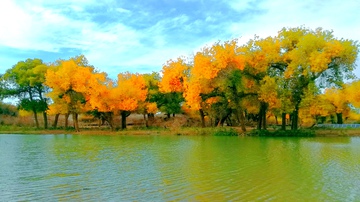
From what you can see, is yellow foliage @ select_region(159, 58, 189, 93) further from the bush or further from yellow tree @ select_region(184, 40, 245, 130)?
the bush

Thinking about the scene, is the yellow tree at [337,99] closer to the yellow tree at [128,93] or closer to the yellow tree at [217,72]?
the yellow tree at [217,72]

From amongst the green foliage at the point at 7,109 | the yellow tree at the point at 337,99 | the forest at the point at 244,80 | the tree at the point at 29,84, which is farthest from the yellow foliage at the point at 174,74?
the green foliage at the point at 7,109

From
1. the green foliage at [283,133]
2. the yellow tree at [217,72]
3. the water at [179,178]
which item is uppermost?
the yellow tree at [217,72]

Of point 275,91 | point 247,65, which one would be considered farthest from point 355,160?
point 247,65

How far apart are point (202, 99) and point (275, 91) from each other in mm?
8749

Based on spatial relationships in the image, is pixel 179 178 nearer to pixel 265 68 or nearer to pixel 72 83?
pixel 265 68

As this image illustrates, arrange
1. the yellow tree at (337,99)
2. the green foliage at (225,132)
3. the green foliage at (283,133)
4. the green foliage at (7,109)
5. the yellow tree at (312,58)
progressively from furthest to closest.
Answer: the green foliage at (7,109) < the yellow tree at (337,99) < the green foliage at (225,132) < the green foliage at (283,133) < the yellow tree at (312,58)

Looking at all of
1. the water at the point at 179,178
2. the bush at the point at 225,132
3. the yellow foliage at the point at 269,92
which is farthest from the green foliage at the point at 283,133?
the water at the point at 179,178

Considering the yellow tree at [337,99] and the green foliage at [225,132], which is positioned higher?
the yellow tree at [337,99]

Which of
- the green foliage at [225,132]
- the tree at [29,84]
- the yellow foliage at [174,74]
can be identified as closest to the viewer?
the green foliage at [225,132]

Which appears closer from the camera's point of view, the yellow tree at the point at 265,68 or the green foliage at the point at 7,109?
the yellow tree at the point at 265,68

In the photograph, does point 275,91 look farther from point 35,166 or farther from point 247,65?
point 35,166

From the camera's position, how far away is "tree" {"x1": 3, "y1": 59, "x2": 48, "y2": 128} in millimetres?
54250

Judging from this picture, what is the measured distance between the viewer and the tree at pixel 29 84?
178ft
